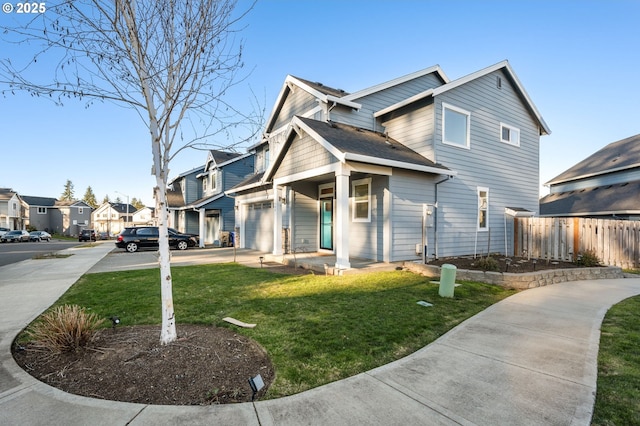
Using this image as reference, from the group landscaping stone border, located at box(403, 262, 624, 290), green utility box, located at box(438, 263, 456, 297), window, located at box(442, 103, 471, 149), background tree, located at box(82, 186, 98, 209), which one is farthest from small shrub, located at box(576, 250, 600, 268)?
background tree, located at box(82, 186, 98, 209)

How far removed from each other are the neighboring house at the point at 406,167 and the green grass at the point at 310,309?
6.96 ft

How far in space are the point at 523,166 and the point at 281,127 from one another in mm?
11492

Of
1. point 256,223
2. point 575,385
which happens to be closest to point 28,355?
point 575,385

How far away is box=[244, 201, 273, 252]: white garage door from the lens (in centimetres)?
1561

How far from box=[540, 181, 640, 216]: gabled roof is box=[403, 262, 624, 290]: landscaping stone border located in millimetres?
10728

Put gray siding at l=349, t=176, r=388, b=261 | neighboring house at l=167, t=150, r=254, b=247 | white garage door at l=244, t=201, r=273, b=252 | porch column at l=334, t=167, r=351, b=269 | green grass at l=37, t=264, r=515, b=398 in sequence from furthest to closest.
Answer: neighboring house at l=167, t=150, r=254, b=247, white garage door at l=244, t=201, r=273, b=252, gray siding at l=349, t=176, r=388, b=261, porch column at l=334, t=167, r=351, b=269, green grass at l=37, t=264, r=515, b=398

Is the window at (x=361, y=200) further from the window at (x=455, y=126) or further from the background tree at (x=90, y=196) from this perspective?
the background tree at (x=90, y=196)

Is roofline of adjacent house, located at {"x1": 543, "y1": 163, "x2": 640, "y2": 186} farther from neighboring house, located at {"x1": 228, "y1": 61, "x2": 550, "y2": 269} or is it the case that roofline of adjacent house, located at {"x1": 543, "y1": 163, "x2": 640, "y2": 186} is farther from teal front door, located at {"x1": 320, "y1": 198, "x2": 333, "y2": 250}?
teal front door, located at {"x1": 320, "y1": 198, "x2": 333, "y2": 250}

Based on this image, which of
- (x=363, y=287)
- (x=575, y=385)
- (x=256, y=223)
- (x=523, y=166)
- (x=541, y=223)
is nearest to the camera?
(x=575, y=385)

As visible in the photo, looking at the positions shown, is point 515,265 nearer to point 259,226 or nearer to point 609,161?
point 259,226

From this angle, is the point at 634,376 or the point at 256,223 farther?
the point at 256,223

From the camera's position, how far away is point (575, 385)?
2.90m

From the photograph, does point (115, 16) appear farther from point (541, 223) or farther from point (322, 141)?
point (541, 223)

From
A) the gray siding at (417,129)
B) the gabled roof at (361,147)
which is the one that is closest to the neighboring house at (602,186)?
the gray siding at (417,129)
